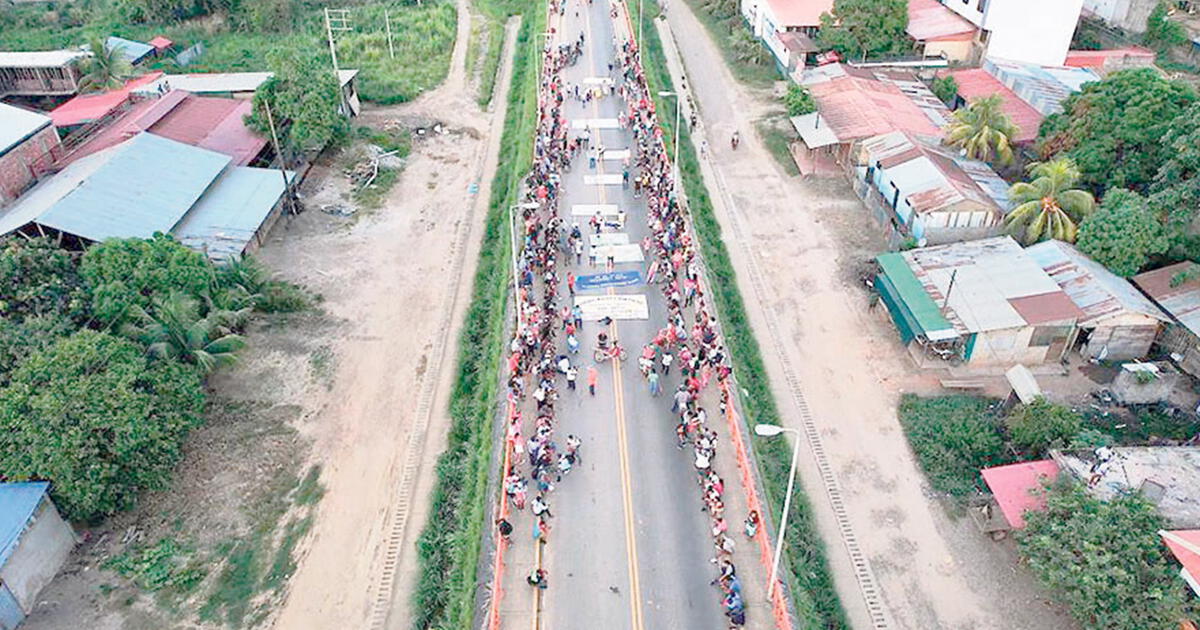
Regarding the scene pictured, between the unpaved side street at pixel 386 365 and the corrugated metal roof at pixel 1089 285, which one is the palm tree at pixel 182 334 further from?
the corrugated metal roof at pixel 1089 285

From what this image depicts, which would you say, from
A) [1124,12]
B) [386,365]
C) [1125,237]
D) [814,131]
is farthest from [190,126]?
[1124,12]

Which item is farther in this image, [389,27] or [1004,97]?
[389,27]

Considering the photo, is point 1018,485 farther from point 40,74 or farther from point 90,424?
point 40,74

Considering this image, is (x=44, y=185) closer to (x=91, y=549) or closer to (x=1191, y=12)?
(x=91, y=549)

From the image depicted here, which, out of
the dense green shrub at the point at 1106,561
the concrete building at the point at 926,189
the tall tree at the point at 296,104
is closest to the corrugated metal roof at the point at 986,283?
the concrete building at the point at 926,189

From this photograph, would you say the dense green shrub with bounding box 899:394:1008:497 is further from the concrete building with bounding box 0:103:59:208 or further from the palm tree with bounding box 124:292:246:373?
the concrete building with bounding box 0:103:59:208

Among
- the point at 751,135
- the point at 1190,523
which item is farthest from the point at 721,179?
Answer: the point at 1190,523
